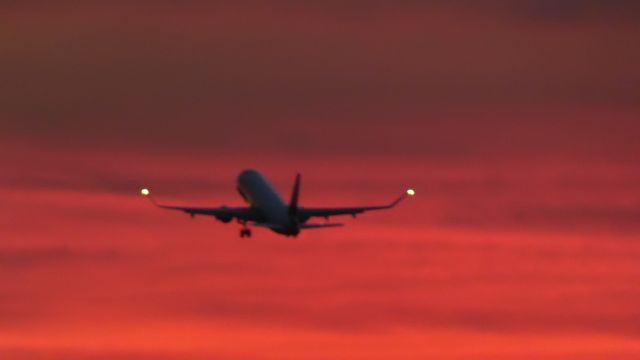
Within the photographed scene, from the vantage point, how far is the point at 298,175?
199750 mm

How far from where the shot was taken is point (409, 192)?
608 feet

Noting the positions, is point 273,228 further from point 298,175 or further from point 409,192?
point 409,192

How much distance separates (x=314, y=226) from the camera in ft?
620

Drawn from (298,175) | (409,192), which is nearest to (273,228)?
(298,175)

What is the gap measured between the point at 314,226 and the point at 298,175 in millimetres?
11770

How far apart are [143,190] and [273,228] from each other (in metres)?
12.1

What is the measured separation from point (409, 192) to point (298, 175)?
56.2 feet

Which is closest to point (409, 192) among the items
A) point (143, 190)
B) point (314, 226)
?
point (314, 226)

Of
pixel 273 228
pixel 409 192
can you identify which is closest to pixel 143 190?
pixel 273 228

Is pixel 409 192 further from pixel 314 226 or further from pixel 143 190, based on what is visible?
pixel 143 190

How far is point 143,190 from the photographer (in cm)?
19650

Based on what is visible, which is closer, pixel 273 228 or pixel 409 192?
pixel 409 192

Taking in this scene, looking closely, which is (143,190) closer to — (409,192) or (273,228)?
(273,228)

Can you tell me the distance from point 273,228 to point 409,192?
18.6 metres
